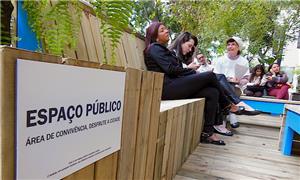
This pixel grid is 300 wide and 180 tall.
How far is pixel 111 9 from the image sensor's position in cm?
85

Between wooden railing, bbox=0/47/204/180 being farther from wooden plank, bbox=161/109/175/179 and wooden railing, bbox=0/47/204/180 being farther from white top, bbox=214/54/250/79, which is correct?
white top, bbox=214/54/250/79

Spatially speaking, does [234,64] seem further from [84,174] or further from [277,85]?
[84,174]

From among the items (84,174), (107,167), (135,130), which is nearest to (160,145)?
(135,130)

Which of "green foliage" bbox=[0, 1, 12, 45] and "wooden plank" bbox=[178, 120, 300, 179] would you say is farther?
"wooden plank" bbox=[178, 120, 300, 179]

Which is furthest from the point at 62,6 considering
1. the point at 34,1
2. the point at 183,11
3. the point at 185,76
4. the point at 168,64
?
the point at 183,11

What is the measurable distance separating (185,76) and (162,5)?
2.41 metres

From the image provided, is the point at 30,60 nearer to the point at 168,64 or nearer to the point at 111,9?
the point at 111,9

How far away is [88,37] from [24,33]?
398 mm

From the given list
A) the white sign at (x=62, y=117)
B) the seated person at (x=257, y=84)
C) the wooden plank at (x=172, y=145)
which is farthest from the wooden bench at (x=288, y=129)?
the seated person at (x=257, y=84)

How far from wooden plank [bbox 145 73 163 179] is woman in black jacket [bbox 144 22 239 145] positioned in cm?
79

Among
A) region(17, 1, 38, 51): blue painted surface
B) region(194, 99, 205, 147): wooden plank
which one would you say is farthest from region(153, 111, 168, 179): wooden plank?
region(194, 99, 205, 147): wooden plank

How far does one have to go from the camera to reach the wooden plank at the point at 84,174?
1.81 ft

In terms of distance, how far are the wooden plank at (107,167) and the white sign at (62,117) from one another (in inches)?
1.0

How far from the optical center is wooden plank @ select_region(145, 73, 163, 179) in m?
0.94
